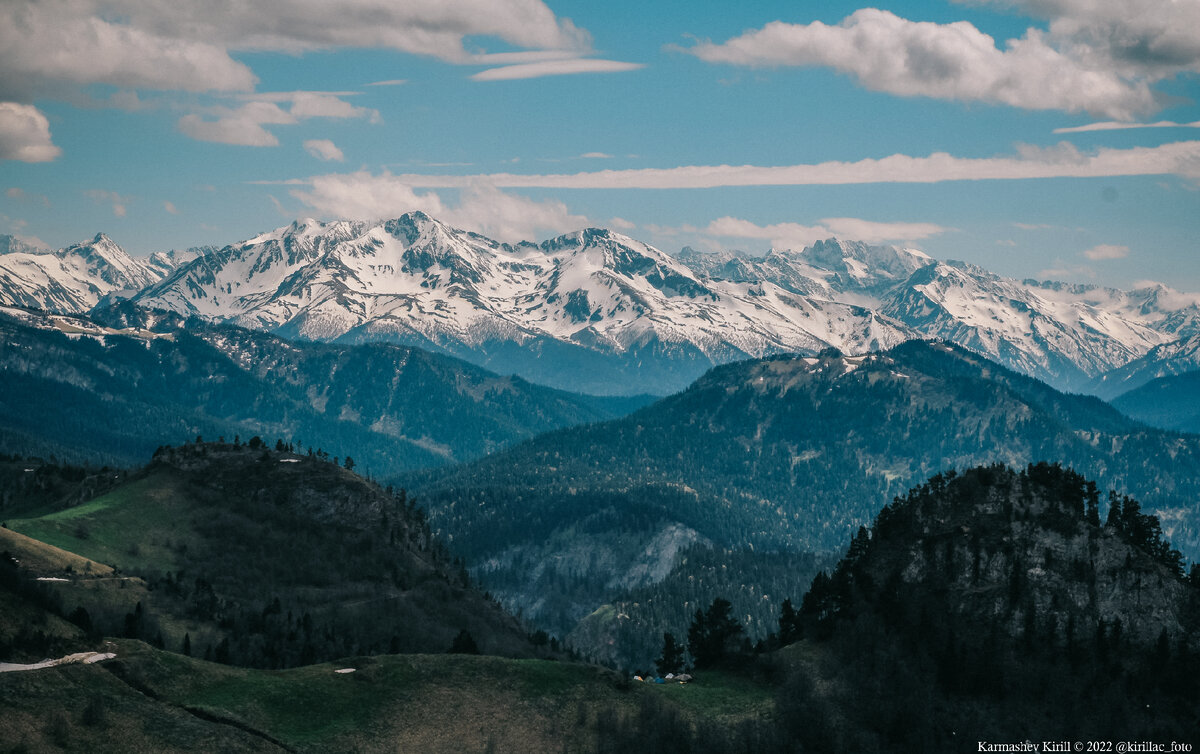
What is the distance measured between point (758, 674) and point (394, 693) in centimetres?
5873

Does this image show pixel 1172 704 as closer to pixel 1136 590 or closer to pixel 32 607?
pixel 1136 590

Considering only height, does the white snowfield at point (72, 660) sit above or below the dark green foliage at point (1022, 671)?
below

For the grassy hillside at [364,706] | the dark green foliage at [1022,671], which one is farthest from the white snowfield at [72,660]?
the dark green foliage at [1022,671]

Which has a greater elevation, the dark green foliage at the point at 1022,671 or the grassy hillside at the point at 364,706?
the dark green foliage at the point at 1022,671

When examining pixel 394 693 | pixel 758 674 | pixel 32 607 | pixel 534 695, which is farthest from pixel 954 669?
pixel 32 607

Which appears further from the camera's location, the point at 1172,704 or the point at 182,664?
the point at 1172,704

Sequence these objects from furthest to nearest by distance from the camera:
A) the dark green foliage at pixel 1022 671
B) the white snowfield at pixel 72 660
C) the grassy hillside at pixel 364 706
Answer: the dark green foliage at pixel 1022 671, the white snowfield at pixel 72 660, the grassy hillside at pixel 364 706

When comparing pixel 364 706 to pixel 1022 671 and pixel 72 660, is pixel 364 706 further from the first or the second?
pixel 1022 671

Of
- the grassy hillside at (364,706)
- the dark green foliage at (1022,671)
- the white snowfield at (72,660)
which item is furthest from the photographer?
the dark green foliage at (1022,671)

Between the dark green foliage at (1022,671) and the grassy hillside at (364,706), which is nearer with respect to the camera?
the grassy hillside at (364,706)

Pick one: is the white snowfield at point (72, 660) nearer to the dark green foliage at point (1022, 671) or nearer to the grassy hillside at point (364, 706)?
the grassy hillside at point (364, 706)

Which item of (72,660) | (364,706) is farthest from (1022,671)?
(72,660)

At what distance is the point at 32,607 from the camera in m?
184

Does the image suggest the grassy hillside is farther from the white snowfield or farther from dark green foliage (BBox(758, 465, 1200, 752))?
dark green foliage (BBox(758, 465, 1200, 752))
